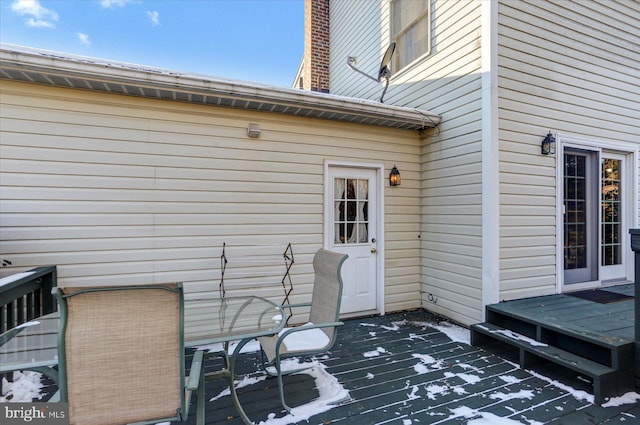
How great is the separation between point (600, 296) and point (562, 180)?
4.87ft

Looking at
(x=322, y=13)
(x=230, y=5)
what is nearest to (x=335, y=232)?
(x=322, y=13)

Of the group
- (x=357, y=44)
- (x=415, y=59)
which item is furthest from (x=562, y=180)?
(x=357, y=44)

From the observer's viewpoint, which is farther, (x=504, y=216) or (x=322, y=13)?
(x=322, y=13)

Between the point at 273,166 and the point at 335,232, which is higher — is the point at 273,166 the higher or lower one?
the higher one

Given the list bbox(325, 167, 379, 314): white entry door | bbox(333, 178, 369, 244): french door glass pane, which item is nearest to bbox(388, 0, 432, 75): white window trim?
bbox(325, 167, 379, 314): white entry door

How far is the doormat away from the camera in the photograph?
12.2 ft

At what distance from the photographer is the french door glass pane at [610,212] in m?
4.55

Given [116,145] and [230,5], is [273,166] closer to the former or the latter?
[116,145]

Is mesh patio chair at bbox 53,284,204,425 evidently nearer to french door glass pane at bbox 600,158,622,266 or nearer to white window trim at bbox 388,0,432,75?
white window trim at bbox 388,0,432,75

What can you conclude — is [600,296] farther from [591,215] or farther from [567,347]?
[567,347]

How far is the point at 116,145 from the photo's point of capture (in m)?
3.28

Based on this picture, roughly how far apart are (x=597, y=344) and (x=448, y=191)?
2.18m

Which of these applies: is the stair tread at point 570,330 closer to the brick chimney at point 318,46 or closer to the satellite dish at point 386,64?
the satellite dish at point 386,64

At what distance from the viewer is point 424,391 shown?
2.53 metres
